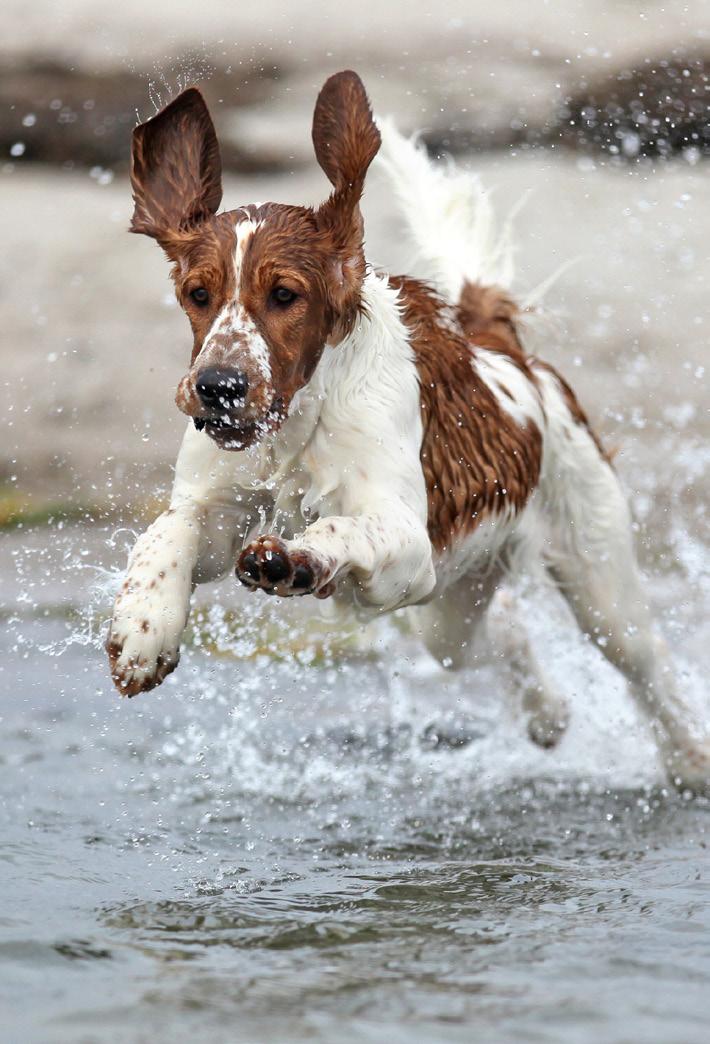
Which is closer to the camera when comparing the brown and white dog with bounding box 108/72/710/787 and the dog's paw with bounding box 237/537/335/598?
the dog's paw with bounding box 237/537/335/598

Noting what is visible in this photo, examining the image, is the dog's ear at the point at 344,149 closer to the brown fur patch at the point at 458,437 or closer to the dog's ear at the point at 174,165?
the dog's ear at the point at 174,165

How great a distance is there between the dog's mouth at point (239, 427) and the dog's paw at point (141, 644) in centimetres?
38

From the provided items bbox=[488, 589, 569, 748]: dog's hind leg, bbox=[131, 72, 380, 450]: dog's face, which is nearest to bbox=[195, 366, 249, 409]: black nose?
bbox=[131, 72, 380, 450]: dog's face

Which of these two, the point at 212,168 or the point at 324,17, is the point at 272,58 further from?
the point at 212,168

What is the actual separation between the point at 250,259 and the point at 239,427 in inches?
14.4

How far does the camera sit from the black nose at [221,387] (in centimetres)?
326

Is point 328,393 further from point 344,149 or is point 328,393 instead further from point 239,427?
point 344,149

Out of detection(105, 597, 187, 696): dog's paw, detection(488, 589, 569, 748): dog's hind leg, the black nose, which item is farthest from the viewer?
detection(488, 589, 569, 748): dog's hind leg

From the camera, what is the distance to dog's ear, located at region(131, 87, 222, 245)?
11.9 ft

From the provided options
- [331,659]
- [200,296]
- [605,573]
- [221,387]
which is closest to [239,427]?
[221,387]

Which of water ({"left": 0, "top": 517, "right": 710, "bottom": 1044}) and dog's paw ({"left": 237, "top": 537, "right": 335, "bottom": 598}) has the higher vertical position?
dog's paw ({"left": 237, "top": 537, "right": 335, "bottom": 598})

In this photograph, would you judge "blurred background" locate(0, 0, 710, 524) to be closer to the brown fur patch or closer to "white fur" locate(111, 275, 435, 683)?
the brown fur patch

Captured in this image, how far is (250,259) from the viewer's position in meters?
3.42

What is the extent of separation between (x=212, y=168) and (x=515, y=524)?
4.71 feet
